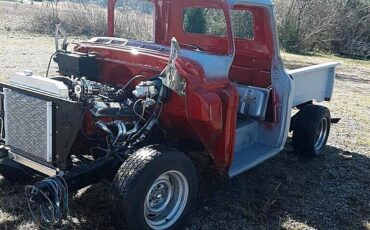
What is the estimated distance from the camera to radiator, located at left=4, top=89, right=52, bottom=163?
3.53 m

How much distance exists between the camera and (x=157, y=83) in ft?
12.4

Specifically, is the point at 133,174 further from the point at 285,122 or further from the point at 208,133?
the point at 285,122

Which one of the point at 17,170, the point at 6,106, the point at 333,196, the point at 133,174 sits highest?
the point at 6,106

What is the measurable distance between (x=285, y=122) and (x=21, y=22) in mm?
17115

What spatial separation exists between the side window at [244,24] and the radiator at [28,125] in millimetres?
2330

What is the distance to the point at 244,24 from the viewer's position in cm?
528

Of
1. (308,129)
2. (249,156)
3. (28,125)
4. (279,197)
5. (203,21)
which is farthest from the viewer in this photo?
(308,129)

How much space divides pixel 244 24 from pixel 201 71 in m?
1.61

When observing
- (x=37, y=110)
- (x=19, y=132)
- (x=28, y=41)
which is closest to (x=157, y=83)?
(x=37, y=110)

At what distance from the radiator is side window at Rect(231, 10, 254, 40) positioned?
2330mm

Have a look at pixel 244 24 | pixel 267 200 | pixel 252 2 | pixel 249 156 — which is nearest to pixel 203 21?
→ pixel 244 24

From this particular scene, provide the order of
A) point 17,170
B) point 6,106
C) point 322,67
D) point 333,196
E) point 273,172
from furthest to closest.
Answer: point 322,67, point 273,172, point 333,196, point 17,170, point 6,106

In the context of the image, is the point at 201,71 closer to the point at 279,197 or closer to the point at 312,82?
the point at 279,197

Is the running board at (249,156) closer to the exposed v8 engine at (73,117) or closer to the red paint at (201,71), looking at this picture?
the red paint at (201,71)
